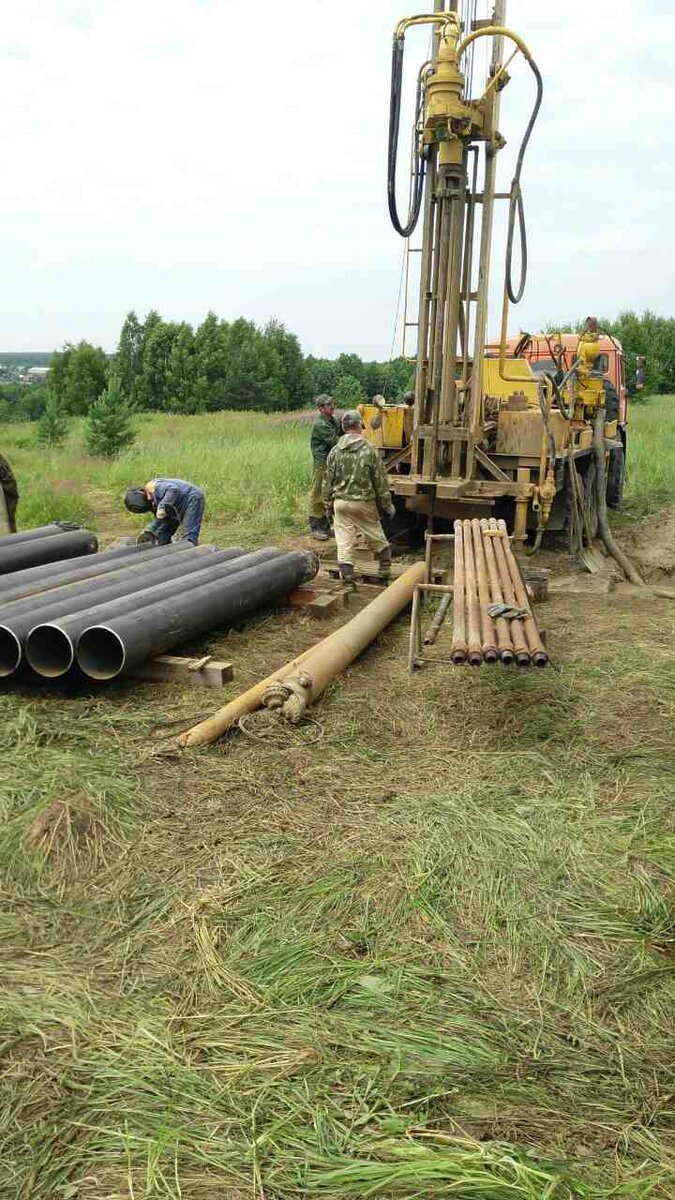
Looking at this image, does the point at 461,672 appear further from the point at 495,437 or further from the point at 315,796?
the point at 495,437

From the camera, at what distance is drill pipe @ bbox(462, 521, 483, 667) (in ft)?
14.0

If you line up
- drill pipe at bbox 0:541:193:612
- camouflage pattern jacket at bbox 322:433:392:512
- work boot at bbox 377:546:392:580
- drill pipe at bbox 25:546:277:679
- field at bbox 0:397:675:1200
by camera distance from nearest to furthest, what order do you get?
field at bbox 0:397:675:1200 < drill pipe at bbox 25:546:277:679 < drill pipe at bbox 0:541:193:612 < camouflage pattern jacket at bbox 322:433:392:512 < work boot at bbox 377:546:392:580

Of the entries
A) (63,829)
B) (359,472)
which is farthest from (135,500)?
(63,829)

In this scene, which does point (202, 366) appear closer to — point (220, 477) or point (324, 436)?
point (220, 477)

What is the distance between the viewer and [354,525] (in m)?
8.30

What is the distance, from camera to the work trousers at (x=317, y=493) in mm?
10531

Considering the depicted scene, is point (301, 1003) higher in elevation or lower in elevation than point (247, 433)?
lower

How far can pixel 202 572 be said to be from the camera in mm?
6676

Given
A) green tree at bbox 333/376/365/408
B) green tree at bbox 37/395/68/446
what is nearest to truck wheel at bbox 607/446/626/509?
green tree at bbox 37/395/68/446

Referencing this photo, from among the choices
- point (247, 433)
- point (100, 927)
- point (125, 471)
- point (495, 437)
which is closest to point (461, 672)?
point (100, 927)

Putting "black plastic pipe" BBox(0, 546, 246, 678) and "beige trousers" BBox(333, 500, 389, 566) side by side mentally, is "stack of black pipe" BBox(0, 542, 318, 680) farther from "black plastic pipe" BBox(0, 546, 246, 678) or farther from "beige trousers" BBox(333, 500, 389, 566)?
"beige trousers" BBox(333, 500, 389, 566)

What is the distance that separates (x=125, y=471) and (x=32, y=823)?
12508 millimetres

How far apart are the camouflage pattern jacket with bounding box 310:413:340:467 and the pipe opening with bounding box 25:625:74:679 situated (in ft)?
17.9

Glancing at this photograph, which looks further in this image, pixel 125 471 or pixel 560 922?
pixel 125 471
